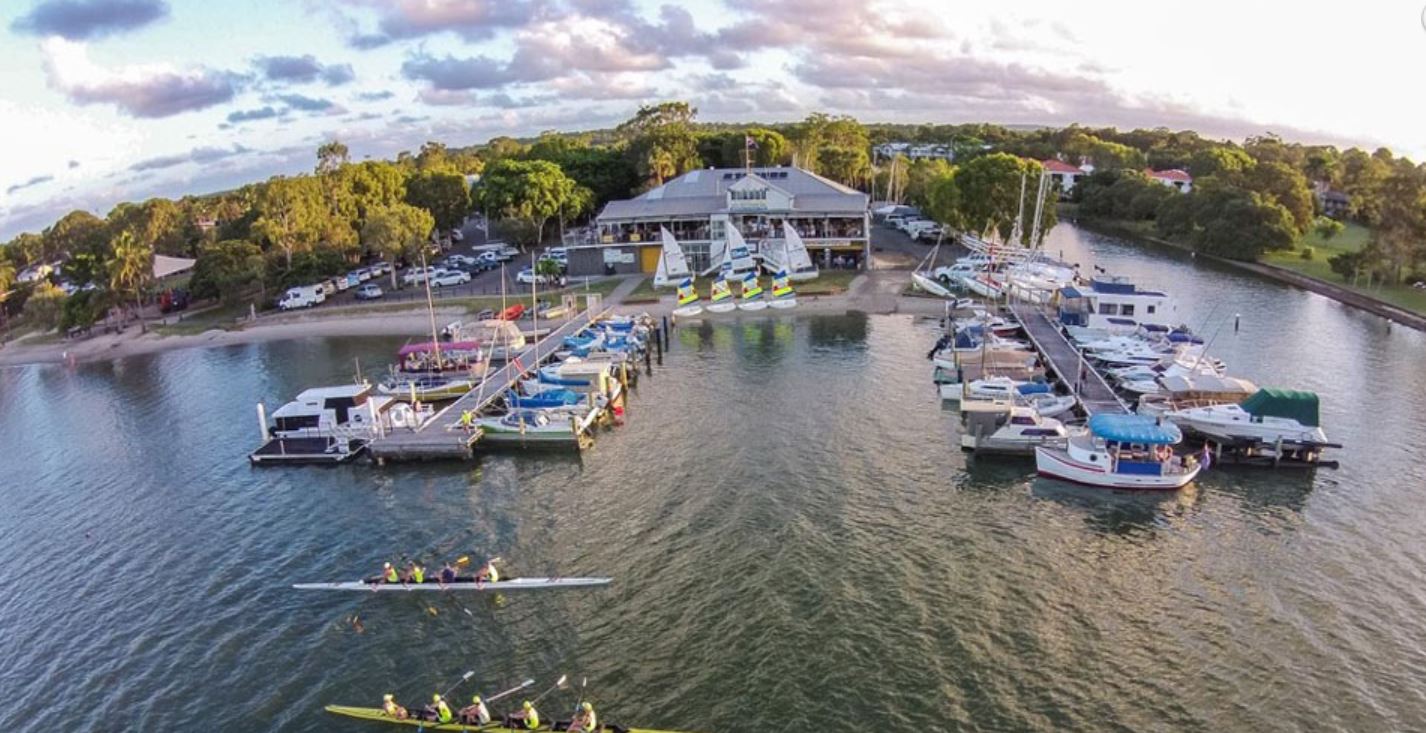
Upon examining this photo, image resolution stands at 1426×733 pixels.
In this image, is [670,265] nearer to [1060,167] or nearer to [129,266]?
[129,266]

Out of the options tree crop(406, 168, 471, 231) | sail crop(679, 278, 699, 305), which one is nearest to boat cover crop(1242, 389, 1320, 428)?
sail crop(679, 278, 699, 305)

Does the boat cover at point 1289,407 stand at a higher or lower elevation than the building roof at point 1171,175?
lower

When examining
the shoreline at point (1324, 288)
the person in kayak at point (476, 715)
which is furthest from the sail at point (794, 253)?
the person in kayak at point (476, 715)

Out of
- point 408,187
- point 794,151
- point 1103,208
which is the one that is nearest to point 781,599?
point 408,187

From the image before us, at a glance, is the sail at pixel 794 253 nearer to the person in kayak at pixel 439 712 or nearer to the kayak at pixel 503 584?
the kayak at pixel 503 584

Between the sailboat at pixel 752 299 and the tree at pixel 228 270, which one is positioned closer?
the sailboat at pixel 752 299

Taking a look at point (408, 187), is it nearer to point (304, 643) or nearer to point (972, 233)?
point (972, 233)

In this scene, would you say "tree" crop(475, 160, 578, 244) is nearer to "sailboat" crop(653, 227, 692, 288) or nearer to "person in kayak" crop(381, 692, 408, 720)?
"sailboat" crop(653, 227, 692, 288)

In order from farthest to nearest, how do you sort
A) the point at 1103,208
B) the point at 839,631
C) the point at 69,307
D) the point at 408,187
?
the point at 1103,208 → the point at 408,187 → the point at 69,307 → the point at 839,631
